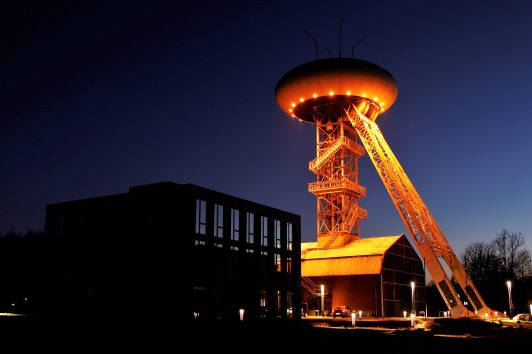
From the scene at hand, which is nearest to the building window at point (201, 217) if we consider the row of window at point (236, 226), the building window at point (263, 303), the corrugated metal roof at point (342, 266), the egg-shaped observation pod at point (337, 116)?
the row of window at point (236, 226)

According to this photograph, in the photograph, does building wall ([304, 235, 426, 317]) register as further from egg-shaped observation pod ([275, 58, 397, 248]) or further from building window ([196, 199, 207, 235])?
building window ([196, 199, 207, 235])

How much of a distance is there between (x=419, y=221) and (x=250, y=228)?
83.6 ft

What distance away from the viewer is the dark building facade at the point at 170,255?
52.4 m

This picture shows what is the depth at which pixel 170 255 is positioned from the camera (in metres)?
52.0

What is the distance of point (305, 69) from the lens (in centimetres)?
8531

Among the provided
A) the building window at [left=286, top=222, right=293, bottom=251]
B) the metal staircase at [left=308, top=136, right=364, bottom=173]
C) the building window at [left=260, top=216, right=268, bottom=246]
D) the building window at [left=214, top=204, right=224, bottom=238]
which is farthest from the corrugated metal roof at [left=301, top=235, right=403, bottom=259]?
the building window at [left=214, top=204, right=224, bottom=238]

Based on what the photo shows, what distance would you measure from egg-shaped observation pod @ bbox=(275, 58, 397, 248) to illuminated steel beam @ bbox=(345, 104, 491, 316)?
2820mm

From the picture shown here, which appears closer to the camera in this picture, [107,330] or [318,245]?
[107,330]

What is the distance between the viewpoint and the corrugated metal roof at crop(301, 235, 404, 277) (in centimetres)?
7138

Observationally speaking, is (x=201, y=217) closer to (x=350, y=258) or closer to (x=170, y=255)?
(x=170, y=255)

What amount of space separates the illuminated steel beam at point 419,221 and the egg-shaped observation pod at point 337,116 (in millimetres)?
2820

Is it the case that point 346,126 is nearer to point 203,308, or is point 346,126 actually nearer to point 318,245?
point 318,245

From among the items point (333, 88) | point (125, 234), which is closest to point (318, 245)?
point (333, 88)

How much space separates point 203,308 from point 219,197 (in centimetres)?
1033
